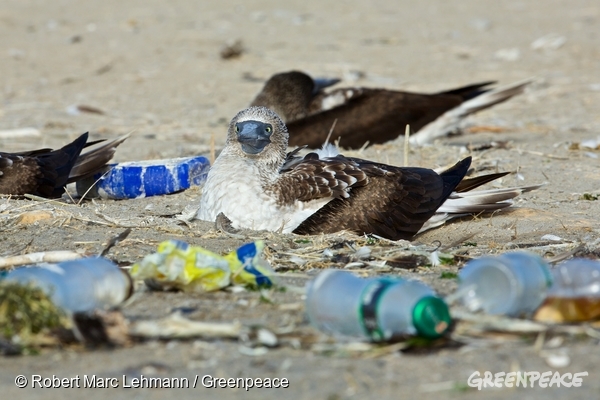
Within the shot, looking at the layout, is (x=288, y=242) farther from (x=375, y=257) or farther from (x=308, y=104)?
(x=308, y=104)

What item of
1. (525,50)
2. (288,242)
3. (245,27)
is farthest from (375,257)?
(245,27)

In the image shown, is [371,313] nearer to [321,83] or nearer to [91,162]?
[91,162]

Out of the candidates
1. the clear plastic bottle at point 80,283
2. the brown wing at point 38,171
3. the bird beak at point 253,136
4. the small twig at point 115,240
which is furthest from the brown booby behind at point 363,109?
the clear plastic bottle at point 80,283

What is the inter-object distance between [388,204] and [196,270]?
7.36 feet

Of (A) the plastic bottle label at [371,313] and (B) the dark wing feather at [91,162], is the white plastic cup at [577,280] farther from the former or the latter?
(B) the dark wing feather at [91,162]

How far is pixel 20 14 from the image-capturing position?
1692cm

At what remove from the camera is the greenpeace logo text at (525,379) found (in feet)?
9.78

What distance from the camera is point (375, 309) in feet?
10.7

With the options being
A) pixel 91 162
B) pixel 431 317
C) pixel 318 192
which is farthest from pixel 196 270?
pixel 91 162

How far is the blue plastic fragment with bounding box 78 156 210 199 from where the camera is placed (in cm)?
715

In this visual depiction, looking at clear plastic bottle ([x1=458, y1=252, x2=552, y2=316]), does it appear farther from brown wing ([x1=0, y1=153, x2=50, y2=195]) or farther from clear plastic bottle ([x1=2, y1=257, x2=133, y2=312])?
brown wing ([x1=0, y1=153, x2=50, y2=195])

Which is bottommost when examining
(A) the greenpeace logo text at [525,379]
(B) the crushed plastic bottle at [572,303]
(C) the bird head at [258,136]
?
(A) the greenpeace logo text at [525,379]

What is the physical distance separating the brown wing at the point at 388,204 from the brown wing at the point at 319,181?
0.22ft

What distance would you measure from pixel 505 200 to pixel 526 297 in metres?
3.14
